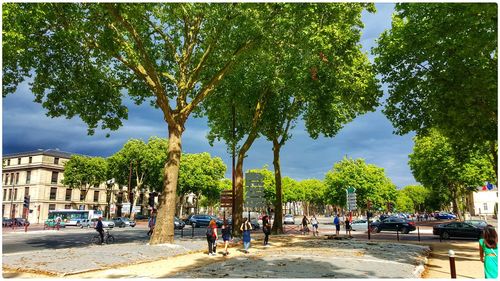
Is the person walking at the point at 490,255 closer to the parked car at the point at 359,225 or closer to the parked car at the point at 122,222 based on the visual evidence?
the parked car at the point at 359,225

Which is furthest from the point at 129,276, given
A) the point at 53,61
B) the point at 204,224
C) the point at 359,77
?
the point at 204,224

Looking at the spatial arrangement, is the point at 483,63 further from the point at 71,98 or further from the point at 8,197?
the point at 8,197

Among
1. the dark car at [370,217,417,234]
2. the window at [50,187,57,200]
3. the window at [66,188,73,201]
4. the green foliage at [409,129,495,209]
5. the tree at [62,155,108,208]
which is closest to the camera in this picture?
the dark car at [370,217,417,234]

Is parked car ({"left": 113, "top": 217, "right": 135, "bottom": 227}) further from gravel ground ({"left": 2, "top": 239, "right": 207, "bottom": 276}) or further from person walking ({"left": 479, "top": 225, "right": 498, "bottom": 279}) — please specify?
person walking ({"left": 479, "top": 225, "right": 498, "bottom": 279})

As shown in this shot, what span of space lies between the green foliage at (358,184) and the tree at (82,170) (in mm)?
38448

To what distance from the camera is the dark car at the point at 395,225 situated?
3388 cm

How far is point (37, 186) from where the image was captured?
67.9 meters

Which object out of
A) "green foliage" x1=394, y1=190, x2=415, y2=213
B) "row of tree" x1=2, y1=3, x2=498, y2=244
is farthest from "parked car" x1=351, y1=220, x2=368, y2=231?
"green foliage" x1=394, y1=190, x2=415, y2=213

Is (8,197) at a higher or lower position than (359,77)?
lower

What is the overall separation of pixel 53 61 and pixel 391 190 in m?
67.1

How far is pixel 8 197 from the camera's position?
71.2 meters

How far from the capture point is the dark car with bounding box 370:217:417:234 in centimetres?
3388

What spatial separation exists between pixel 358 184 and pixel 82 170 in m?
45.8

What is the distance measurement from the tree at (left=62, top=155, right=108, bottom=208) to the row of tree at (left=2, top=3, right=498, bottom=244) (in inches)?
1780
